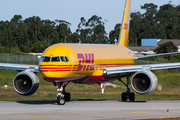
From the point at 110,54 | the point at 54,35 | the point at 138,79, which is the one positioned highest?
the point at 54,35

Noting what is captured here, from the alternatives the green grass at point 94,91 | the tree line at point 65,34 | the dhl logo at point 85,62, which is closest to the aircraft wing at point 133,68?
the dhl logo at point 85,62

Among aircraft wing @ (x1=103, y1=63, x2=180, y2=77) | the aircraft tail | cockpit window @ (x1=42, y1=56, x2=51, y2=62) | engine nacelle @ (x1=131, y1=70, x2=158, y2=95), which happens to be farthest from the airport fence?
cockpit window @ (x1=42, y1=56, x2=51, y2=62)

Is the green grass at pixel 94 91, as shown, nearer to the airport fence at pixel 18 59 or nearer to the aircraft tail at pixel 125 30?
the aircraft tail at pixel 125 30

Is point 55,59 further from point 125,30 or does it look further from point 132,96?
point 125,30

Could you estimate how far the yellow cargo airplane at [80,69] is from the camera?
22281mm

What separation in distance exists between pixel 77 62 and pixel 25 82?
4.23m

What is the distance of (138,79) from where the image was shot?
2434cm

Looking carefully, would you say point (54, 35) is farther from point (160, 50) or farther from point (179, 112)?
point (179, 112)

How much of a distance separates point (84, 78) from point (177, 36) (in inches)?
5546

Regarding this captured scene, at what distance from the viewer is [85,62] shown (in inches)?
968

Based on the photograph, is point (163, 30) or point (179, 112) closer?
point (179, 112)

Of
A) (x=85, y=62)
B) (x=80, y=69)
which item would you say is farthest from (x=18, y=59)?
(x=80, y=69)

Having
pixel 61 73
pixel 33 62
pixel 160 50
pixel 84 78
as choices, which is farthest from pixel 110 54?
pixel 160 50

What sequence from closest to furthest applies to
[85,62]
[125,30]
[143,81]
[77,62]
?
[77,62] < [143,81] < [85,62] < [125,30]
